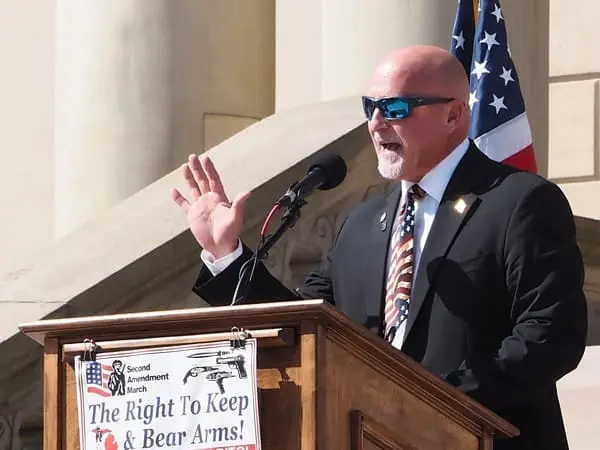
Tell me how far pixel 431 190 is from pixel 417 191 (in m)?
0.04

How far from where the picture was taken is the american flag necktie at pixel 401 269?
466 centimetres

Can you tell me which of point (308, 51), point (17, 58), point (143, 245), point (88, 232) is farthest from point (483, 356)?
point (17, 58)

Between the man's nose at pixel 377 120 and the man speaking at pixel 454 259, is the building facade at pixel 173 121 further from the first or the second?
the man's nose at pixel 377 120

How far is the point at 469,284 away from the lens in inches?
179

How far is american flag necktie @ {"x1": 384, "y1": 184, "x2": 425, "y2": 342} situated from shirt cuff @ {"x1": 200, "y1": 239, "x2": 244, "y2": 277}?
1.33ft

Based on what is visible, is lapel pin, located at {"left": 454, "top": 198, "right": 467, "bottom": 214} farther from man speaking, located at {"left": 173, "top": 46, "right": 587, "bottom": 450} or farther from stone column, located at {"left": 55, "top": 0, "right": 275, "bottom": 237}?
stone column, located at {"left": 55, "top": 0, "right": 275, "bottom": 237}

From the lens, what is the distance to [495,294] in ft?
14.9

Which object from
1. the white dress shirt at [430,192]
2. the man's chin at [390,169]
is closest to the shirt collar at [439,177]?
the white dress shirt at [430,192]

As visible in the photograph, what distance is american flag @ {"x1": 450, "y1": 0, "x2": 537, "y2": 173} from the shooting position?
6.82 meters

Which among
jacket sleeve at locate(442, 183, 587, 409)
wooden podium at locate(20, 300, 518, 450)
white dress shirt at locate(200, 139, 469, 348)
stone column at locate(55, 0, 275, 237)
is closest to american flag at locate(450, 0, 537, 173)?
white dress shirt at locate(200, 139, 469, 348)

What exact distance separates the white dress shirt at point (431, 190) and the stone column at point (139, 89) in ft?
16.4

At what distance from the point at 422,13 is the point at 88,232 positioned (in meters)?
1.73

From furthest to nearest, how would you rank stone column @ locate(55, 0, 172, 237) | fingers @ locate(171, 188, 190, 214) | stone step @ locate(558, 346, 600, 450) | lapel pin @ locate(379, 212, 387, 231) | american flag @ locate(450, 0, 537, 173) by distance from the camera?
stone column @ locate(55, 0, 172, 237) < american flag @ locate(450, 0, 537, 173) < stone step @ locate(558, 346, 600, 450) < lapel pin @ locate(379, 212, 387, 231) < fingers @ locate(171, 188, 190, 214)

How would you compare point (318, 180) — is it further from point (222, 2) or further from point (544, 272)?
point (222, 2)
